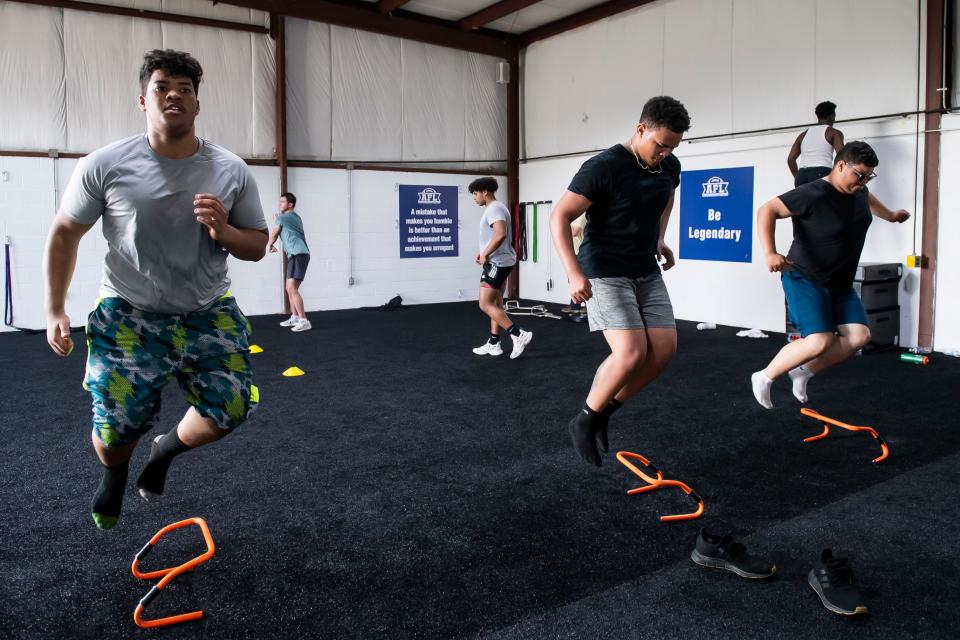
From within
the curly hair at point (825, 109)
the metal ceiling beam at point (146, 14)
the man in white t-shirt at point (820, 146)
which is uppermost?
the metal ceiling beam at point (146, 14)

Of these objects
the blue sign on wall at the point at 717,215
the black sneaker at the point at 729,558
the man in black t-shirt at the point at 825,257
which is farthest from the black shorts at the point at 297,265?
the black sneaker at the point at 729,558

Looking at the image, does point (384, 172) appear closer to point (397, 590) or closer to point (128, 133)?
point (128, 133)

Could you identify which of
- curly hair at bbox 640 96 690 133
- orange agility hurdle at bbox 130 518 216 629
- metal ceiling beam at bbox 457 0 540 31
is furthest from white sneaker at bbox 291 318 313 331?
curly hair at bbox 640 96 690 133

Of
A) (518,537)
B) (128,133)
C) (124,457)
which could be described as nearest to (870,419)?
(518,537)

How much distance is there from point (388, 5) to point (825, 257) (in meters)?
7.75

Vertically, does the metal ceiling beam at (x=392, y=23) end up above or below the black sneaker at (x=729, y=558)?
above

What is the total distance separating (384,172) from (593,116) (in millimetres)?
3088

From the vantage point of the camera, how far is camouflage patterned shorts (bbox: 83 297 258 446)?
2264mm

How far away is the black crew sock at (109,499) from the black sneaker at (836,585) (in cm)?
221

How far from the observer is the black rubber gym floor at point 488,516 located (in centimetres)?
212

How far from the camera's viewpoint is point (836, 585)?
7.03ft

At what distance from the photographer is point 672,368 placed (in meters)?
5.88

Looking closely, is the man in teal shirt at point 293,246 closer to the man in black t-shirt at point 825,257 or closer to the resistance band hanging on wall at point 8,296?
the resistance band hanging on wall at point 8,296

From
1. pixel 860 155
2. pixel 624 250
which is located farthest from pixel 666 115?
pixel 860 155
